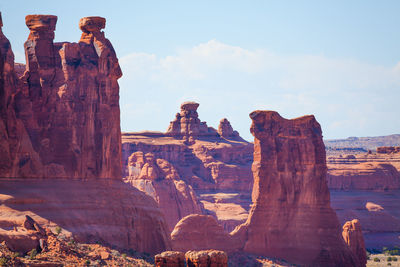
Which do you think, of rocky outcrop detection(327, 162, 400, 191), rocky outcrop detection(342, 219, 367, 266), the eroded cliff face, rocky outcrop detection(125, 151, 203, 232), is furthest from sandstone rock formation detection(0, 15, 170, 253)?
rocky outcrop detection(327, 162, 400, 191)

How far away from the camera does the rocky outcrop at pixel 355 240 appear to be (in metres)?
100

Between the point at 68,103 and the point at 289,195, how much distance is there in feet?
93.9

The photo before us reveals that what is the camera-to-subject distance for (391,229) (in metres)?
141

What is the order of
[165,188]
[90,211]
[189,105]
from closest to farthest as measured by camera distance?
[90,211], [165,188], [189,105]

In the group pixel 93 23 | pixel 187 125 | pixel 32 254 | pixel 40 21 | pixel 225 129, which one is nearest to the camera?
pixel 32 254

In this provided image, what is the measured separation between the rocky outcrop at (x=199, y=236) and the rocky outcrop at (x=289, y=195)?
3.06 metres

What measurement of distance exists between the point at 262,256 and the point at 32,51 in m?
30.9

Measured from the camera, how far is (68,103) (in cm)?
7488

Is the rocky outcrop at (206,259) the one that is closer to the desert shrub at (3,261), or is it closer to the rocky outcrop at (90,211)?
the desert shrub at (3,261)

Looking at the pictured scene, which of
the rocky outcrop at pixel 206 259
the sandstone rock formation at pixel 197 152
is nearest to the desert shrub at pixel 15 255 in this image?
the rocky outcrop at pixel 206 259

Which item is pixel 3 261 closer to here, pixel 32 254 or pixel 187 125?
pixel 32 254

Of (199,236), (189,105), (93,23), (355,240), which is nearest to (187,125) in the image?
(189,105)

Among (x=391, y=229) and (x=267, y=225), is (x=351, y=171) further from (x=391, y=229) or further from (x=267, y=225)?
(x=267, y=225)

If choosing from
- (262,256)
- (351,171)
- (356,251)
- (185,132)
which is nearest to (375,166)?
(351,171)
